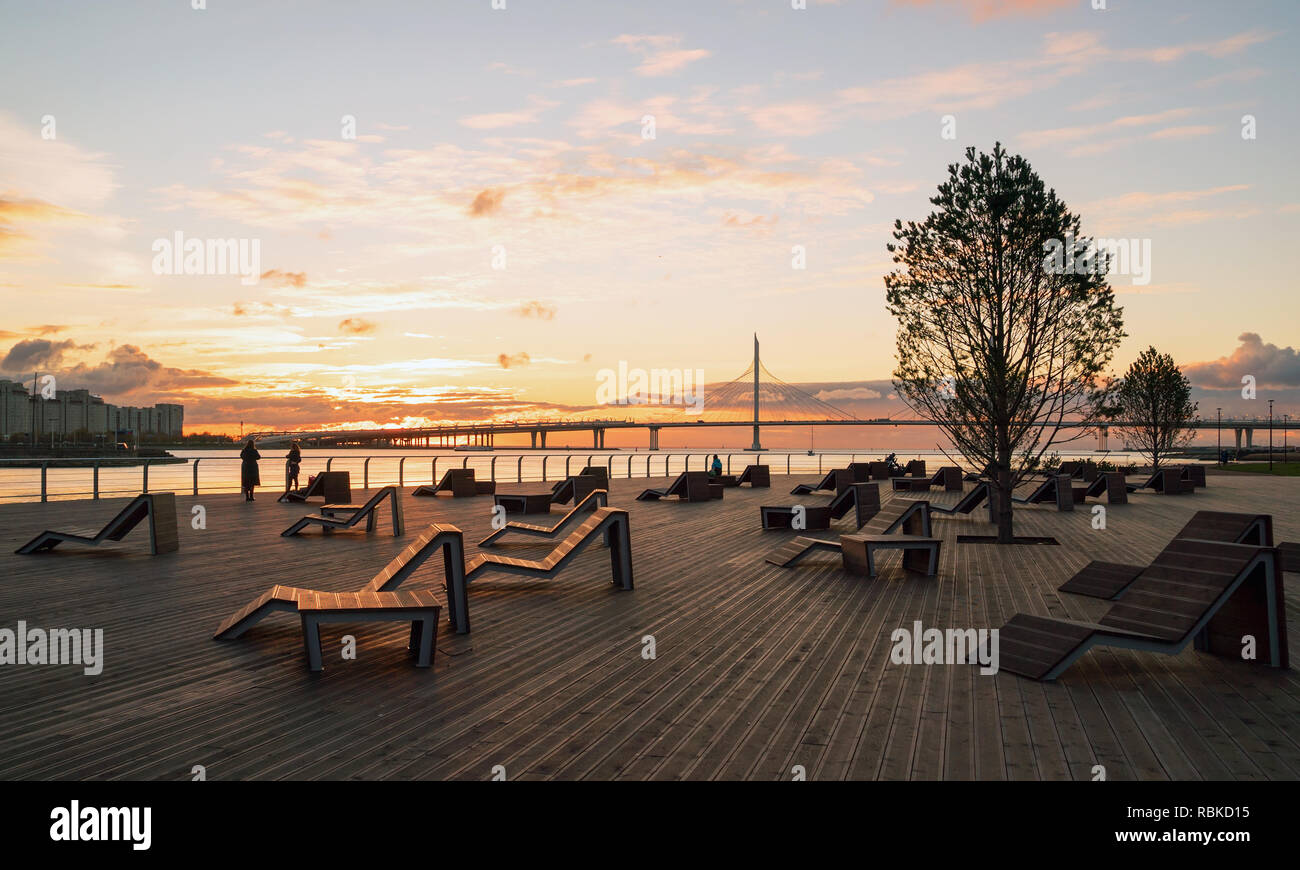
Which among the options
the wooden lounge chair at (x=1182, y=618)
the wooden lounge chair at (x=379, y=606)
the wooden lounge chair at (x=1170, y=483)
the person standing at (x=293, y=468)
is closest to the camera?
the wooden lounge chair at (x=1182, y=618)

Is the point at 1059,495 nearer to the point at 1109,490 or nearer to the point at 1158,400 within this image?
the point at 1109,490

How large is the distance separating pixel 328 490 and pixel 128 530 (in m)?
7.34

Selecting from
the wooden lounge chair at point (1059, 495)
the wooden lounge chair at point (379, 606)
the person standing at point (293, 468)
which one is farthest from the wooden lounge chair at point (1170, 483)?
the person standing at point (293, 468)

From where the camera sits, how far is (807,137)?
52.5ft

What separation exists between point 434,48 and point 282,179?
5061 millimetres

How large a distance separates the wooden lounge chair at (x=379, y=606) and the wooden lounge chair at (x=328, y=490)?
475 inches

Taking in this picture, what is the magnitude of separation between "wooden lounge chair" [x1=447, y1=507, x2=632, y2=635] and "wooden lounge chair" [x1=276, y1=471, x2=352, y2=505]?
11.0m

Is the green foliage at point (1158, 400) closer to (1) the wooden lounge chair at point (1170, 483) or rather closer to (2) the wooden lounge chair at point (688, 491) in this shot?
(1) the wooden lounge chair at point (1170, 483)

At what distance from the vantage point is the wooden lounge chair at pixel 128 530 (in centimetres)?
921

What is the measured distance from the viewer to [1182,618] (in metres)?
4.43

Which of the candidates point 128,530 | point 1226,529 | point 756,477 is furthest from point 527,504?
point 1226,529
